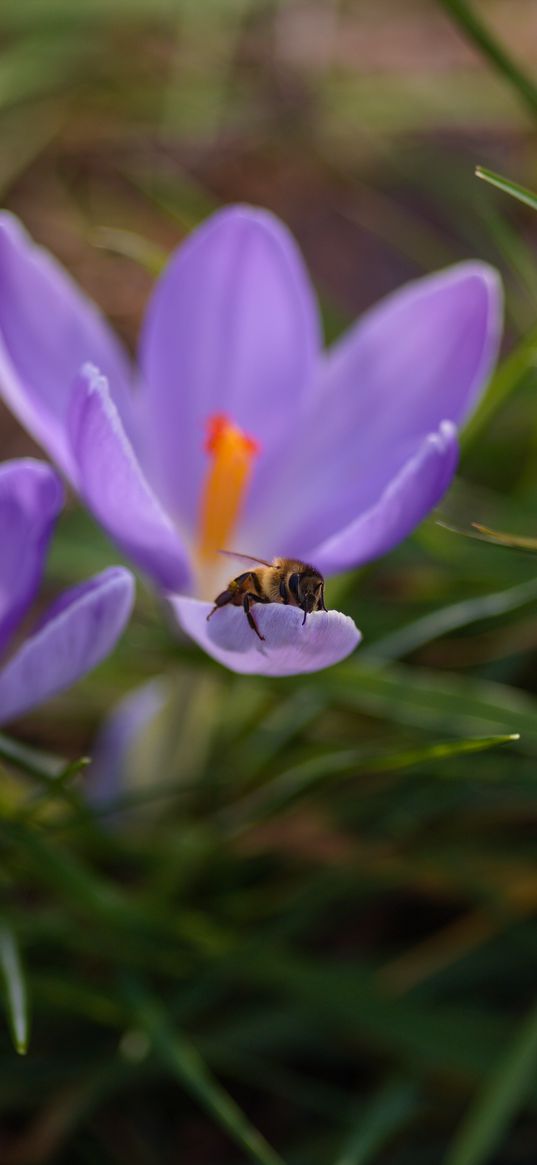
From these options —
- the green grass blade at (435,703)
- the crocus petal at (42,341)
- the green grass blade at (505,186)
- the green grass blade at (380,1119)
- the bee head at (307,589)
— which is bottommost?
the green grass blade at (380,1119)

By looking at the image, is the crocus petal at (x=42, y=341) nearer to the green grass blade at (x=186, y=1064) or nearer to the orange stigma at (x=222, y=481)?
the orange stigma at (x=222, y=481)

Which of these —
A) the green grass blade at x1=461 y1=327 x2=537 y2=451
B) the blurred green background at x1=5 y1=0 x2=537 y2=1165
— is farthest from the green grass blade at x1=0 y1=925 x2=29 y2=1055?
the green grass blade at x1=461 y1=327 x2=537 y2=451

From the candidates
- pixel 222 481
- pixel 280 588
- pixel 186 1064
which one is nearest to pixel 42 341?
pixel 222 481

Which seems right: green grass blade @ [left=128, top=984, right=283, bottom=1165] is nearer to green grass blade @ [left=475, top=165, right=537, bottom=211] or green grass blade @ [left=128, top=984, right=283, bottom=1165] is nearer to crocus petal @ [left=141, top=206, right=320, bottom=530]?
crocus petal @ [left=141, top=206, right=320, bottom=530]

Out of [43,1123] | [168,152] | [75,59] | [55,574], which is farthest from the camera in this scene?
[168,152]

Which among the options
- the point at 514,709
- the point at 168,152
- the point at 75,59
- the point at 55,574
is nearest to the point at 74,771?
the point at 514,709

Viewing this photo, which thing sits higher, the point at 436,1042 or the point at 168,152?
the point at 168,152

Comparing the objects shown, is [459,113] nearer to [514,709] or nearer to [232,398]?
[232,398]

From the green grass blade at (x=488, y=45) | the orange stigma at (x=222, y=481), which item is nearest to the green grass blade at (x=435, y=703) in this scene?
the orange stigma at (x=222, y=481)
